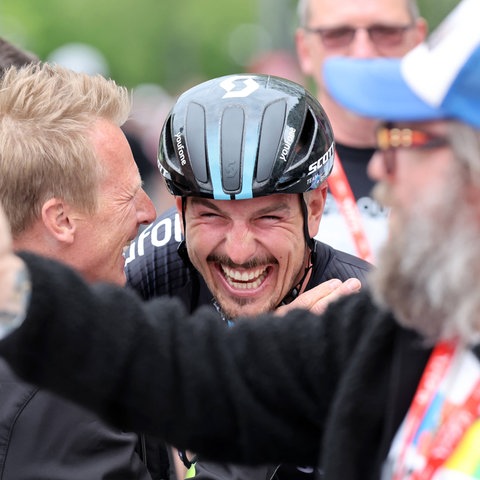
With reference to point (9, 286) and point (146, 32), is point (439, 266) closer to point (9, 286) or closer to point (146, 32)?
point (9, 286)

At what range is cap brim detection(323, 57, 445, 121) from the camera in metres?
2.95

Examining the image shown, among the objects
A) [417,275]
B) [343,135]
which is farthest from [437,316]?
[343,135]

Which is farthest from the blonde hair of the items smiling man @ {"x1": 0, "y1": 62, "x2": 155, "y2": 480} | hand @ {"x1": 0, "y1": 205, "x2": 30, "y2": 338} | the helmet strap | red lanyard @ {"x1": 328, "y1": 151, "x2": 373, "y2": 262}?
red lanyard @ {"x1": 328, "y1": 151, "x2": 373, "y2": 262}

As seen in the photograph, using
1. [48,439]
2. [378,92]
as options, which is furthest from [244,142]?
[378,92]

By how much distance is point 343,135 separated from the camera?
6.93 metres

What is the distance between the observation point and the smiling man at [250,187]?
188 inches

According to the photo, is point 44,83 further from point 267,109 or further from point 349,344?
point 349,344

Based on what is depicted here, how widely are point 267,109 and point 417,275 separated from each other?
78.0 inches

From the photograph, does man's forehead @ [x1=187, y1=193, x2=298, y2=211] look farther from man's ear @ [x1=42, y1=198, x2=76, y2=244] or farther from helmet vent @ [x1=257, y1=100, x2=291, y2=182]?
man's ear @ [x1=42, y1=198, x2=76, y2=244]

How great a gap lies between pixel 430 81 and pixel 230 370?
93cm

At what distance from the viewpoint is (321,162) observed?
16.2ft

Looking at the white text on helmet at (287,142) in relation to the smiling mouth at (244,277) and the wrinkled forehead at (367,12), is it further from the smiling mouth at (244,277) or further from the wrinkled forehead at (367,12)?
the wrinkled forehead at (367,12)

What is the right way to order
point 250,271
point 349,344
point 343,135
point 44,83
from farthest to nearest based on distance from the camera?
point 343,135 → point 250,271 → point 44,83 → point 349,344

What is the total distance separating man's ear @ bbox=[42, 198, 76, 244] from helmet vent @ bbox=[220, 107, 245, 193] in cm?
63
